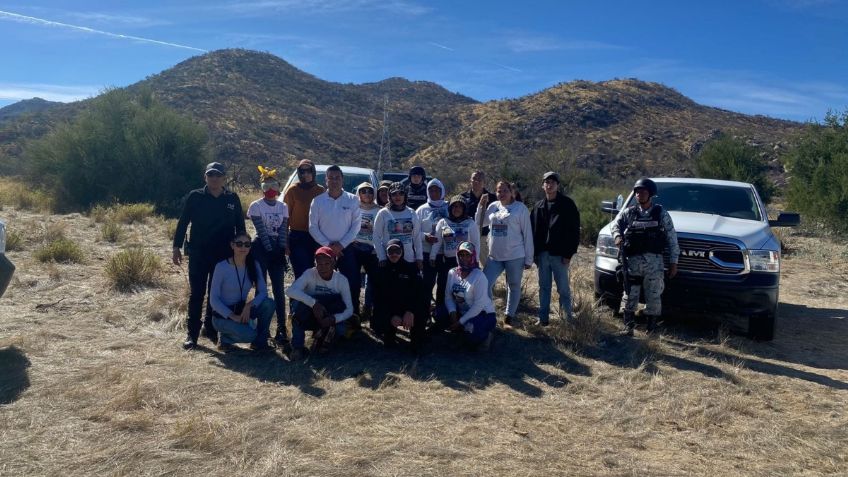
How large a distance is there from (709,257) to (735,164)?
55.3 feet

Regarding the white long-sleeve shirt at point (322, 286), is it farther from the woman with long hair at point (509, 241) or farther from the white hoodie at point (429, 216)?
the woman with long hair at point (509, 241)

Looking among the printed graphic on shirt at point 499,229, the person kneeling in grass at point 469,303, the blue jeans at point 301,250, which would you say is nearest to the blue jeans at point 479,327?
the person kneeling in grass at point 469,303

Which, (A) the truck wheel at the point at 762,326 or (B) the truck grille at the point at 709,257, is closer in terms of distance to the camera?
(B) the truck grille at the point at 709,257

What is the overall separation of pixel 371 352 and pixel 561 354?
73.9 inches

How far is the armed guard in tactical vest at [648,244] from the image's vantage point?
20.4 feet

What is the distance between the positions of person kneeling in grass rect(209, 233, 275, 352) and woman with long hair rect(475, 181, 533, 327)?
2.35m

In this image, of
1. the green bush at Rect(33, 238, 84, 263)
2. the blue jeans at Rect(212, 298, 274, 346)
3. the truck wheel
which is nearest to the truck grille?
the truck wheel

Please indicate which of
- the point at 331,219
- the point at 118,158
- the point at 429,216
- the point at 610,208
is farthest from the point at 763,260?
the point at 118,158

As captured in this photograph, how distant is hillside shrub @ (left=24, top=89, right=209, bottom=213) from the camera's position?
59.7 feet

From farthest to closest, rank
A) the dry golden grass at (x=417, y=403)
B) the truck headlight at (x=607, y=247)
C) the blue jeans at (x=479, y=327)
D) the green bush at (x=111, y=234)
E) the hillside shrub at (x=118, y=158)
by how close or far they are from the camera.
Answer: the hillside shrub at (x=118, y=158), the green bush at (x=111, y=234), the truck headlight at (x=607, y=247), the blue jeans at (x=479, y=327), the dry golden grass at (x=417, y=403)

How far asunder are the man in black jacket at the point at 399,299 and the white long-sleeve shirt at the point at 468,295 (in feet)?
0.92

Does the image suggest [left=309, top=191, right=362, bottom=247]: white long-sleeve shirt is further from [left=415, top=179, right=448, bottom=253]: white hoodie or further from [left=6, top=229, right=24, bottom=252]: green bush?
[left=6, top=229, right=24, bottom=252]: green bush

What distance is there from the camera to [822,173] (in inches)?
674

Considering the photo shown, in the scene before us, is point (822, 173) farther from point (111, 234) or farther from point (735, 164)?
point (111, 234)
